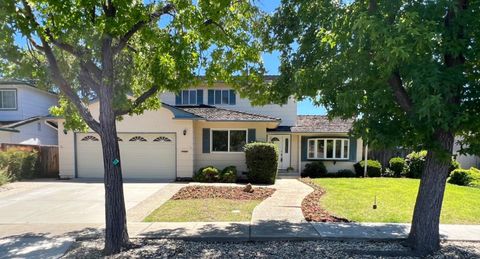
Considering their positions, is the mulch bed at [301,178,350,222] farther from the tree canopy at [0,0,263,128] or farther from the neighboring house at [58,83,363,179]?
the neighboring house at [58,83,363,179]

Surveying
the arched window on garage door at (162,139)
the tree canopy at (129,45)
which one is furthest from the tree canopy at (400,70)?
the arched window on garage door at (162,139)

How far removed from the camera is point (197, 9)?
6.62 metres

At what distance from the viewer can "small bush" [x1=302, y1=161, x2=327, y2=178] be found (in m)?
18.9

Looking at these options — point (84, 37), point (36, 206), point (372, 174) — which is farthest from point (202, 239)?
point (372, 174)

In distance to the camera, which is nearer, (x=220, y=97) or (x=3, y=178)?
(x=3, y=178)

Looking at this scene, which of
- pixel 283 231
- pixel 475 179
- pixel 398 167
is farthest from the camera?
pixel 398 167

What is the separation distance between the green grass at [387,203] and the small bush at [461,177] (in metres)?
3.01

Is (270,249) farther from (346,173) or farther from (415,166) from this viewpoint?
(415,166)

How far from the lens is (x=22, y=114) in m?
20.4

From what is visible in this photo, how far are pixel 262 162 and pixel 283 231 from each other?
8.11 m

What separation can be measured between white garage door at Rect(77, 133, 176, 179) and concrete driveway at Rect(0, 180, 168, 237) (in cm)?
150

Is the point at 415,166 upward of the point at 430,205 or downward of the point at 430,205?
downward

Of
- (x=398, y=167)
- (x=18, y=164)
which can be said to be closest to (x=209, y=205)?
(x=18, y=164)

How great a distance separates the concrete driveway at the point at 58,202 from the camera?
8.14 m
